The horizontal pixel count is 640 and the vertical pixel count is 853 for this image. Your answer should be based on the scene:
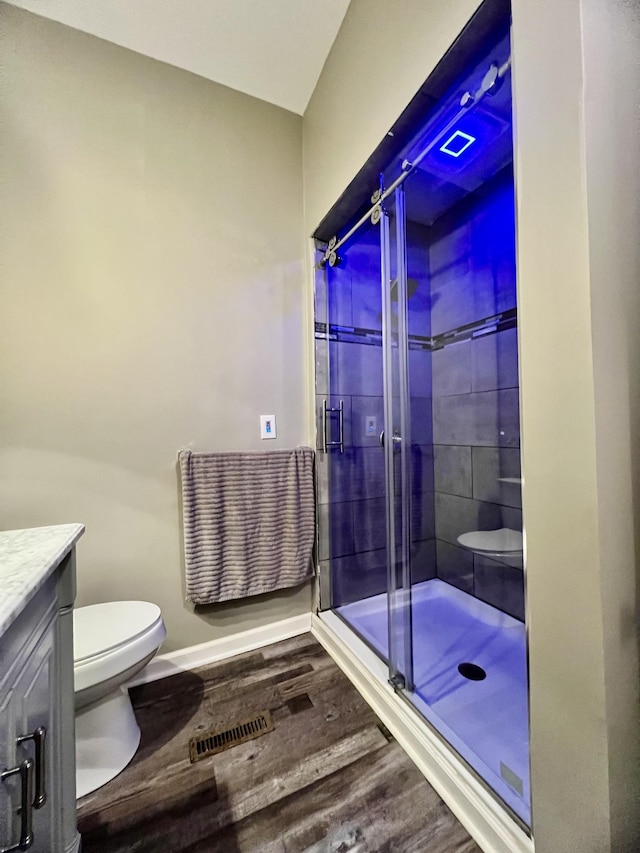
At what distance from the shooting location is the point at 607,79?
2.10ft

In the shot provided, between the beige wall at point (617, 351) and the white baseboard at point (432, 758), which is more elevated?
the beige wall at point (617, 351)

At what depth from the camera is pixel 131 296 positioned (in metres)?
Answer: 1.49

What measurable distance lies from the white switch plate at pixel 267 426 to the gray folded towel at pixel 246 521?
10cm

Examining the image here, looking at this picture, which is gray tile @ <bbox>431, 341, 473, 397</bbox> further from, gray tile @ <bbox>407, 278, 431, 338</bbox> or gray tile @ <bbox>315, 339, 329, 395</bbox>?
gray tile @ <bbox>315, 339, 329, 395</bbox>

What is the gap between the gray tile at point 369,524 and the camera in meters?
1.76

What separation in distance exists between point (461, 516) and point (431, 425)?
62 centimetres

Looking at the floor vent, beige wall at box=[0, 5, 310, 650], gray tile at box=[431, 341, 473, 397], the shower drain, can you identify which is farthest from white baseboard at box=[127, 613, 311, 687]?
gray tile at box=[431, 341, 473, 397]

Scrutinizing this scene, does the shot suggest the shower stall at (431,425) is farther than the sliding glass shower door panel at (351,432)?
No

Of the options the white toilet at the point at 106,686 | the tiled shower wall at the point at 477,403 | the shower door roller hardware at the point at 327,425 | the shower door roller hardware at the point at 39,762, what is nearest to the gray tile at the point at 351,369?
the shower door roller hardware at the point at 327,425

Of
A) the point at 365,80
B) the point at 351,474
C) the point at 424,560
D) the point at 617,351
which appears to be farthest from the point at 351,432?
the point at 365,80

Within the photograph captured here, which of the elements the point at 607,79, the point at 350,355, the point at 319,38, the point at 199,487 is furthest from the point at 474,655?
the point at 319,38

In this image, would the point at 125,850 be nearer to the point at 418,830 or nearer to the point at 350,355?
the point at 418,830

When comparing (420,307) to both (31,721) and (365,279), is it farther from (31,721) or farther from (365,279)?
(31,721)

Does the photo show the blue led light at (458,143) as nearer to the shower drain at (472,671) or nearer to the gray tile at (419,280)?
the gray tile at (419,280)
